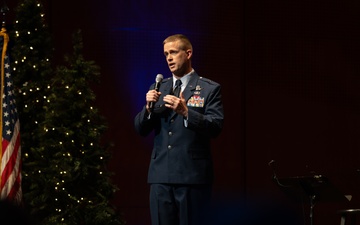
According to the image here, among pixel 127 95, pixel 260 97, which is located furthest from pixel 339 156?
pixel 127 95

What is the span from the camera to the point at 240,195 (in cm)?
582

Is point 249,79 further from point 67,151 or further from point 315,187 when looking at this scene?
point 67,151

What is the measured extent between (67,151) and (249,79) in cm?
220

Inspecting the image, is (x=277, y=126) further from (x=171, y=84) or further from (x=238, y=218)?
(x=171, y=84)

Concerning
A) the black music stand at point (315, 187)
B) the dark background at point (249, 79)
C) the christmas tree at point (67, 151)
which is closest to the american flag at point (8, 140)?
the christmas tree at point (67, 151)

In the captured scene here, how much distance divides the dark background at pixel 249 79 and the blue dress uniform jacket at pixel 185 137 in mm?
2113

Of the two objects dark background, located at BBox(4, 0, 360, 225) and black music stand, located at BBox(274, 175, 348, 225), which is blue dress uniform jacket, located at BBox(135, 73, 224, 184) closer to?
black music stand, located at BBox(274, 175, 348, 225)

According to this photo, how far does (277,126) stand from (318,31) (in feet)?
3.23

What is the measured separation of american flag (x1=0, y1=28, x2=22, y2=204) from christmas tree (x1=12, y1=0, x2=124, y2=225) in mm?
162

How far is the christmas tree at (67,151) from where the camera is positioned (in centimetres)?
421

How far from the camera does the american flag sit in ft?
13.3

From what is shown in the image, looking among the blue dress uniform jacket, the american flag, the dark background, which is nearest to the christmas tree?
the american flag

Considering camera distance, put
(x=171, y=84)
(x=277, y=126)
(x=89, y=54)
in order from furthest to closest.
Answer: (x=277, y=126)
(x=89, y=54)
(x=171, y=84)

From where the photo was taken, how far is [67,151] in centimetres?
426
